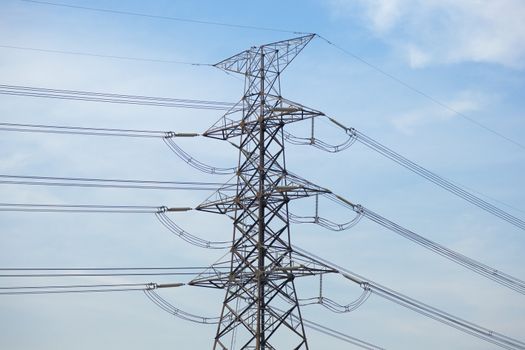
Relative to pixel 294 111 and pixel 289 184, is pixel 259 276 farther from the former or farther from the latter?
pixel 294 111

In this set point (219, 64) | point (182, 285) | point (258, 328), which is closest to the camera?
point (258, 328)

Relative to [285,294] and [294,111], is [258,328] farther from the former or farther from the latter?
[294,111]

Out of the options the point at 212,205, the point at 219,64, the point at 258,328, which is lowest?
the point at 258,328

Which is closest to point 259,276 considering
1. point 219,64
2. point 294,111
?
point 294,111

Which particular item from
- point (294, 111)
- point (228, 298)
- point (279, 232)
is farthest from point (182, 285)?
point (294, 111)

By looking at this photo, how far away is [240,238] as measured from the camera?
5678cm

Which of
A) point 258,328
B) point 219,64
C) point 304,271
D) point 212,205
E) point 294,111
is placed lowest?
point 258,328

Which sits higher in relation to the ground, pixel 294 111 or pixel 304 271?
pixel 294 111

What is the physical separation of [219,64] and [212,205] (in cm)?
992

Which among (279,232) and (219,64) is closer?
(279,232)

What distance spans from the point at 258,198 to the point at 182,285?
22.9 feet

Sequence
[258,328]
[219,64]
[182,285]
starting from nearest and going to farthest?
1. [258,328]
2. [182,285]
3. [219,64]

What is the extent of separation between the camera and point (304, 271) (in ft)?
179

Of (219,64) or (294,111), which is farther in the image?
(219,64)
